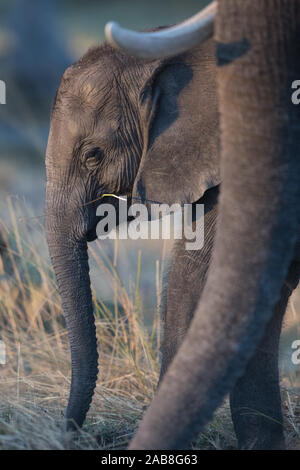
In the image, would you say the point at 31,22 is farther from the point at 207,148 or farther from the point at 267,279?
the point at 267,279

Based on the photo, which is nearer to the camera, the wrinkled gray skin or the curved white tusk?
the curved white tusk

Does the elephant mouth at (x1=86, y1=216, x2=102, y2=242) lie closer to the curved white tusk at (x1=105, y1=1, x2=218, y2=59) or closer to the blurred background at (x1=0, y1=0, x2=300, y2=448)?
the blurred background at (x1=0, y1=0, x2=300, y2=448)

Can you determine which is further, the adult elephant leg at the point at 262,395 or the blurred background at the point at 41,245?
the blurred background at the point at 41,245

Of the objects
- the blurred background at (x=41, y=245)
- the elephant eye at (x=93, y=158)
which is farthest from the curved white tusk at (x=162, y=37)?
the blurred background at (x=41, y=245)

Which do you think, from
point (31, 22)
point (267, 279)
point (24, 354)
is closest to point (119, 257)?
point (24, 354)

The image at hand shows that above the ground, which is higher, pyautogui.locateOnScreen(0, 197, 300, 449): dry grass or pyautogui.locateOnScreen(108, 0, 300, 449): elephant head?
pyautogui.locateOnScreen(108, 0, 300, 449): elephant head

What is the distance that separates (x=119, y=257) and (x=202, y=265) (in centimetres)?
306

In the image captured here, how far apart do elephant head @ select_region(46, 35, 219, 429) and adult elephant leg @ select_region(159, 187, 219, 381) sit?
0.44 feet

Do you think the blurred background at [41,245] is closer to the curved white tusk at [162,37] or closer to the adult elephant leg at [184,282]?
the adult elephant leg at [184,282]

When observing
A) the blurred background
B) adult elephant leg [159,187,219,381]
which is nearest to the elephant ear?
adult elephant leg [159,187,219,381]

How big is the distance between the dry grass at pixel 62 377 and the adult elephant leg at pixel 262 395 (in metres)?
0.11

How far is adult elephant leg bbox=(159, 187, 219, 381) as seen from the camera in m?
2.91

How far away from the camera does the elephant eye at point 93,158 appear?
289 cm
